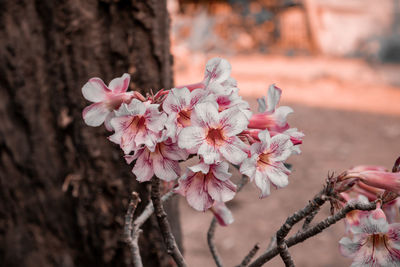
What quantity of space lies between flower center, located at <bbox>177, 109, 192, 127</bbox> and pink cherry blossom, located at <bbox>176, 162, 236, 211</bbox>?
71mm

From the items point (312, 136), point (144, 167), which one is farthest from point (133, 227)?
point (312, 136)

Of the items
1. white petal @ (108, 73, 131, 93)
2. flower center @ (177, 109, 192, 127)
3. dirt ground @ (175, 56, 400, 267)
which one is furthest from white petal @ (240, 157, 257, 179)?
dirt ground @ (175, 56, 400, 267)

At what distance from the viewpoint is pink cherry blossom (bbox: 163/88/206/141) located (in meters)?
0.59

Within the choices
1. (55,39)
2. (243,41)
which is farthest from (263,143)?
(243,41)

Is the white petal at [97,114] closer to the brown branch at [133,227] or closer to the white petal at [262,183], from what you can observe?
the brown branch at [133,227]

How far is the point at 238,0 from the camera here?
988 centimetres

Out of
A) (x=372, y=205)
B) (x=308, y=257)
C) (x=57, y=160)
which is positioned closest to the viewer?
(x=372, y=205)

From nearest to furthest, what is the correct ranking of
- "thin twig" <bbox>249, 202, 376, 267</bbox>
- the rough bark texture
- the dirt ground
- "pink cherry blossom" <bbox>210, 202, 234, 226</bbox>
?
"thin twig" <bbox>249, 202, 376, 267</bbox>, "pink cherry blossom" <bbox>210, 202, 234, 226</bbox>, the rough bark texture, the dirt ground

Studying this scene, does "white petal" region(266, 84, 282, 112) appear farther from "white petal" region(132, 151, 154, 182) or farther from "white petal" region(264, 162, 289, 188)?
"white petal" region(132, 151, 154, 182)

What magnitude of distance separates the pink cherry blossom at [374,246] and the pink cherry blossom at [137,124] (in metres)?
0.32

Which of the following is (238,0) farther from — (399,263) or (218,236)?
(399,263)

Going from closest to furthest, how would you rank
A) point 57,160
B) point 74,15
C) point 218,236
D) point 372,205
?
point 372,205 → point 74,15 → point 57,160 → point 218,236

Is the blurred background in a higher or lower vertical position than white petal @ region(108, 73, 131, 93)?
lower

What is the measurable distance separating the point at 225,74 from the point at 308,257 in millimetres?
2413
